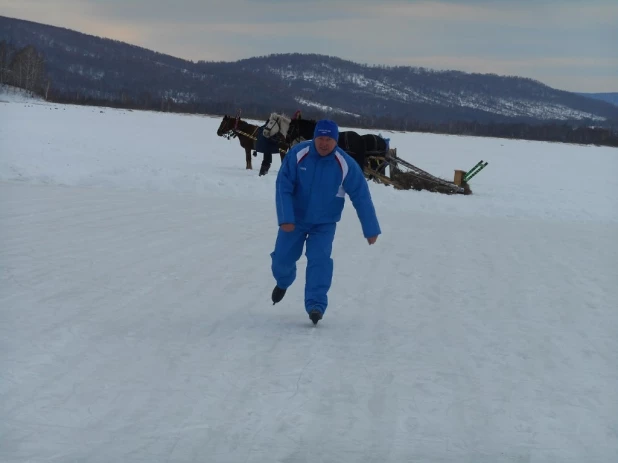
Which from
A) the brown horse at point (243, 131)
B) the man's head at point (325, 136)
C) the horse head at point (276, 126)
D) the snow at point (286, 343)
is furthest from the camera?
the brown horse at point (243, 131)

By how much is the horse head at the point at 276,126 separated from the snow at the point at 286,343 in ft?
20.5

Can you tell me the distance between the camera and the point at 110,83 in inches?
6688

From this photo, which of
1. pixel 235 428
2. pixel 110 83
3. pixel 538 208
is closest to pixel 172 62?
pixel 110 83

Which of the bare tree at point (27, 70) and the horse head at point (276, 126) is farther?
the bare tree at point (27, 70)

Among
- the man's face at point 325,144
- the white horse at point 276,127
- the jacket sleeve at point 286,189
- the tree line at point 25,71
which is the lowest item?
the tree line at point 25,71

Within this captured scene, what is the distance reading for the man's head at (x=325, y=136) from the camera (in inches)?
240

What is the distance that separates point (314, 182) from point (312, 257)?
53 centimetres

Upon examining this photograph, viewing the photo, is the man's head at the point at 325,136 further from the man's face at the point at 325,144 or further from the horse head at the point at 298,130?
the horse head at the point at 298,130

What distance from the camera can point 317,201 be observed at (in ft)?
20.5

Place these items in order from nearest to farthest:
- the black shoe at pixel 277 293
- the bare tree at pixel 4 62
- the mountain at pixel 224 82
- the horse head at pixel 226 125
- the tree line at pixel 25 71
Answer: the black shoe at pixel 277 293 → the horse head at pixel 226 125 → the bare tree at pixel 4 62 → the tree line at pixel 25 71 → the mountain at pixel 224 82

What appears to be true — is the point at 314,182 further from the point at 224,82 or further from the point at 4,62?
the point at 224,82

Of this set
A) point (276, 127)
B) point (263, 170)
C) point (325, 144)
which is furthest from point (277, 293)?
point (276, 127)

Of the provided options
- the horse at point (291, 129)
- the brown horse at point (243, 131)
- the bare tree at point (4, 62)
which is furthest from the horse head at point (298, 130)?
the bare tree at point (4, 62)

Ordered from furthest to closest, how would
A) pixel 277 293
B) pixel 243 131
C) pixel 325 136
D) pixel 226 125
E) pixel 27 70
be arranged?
pixel 27 70
pixel 226 125
pixel 243 131
pixel 277 293
pixel 325 136
